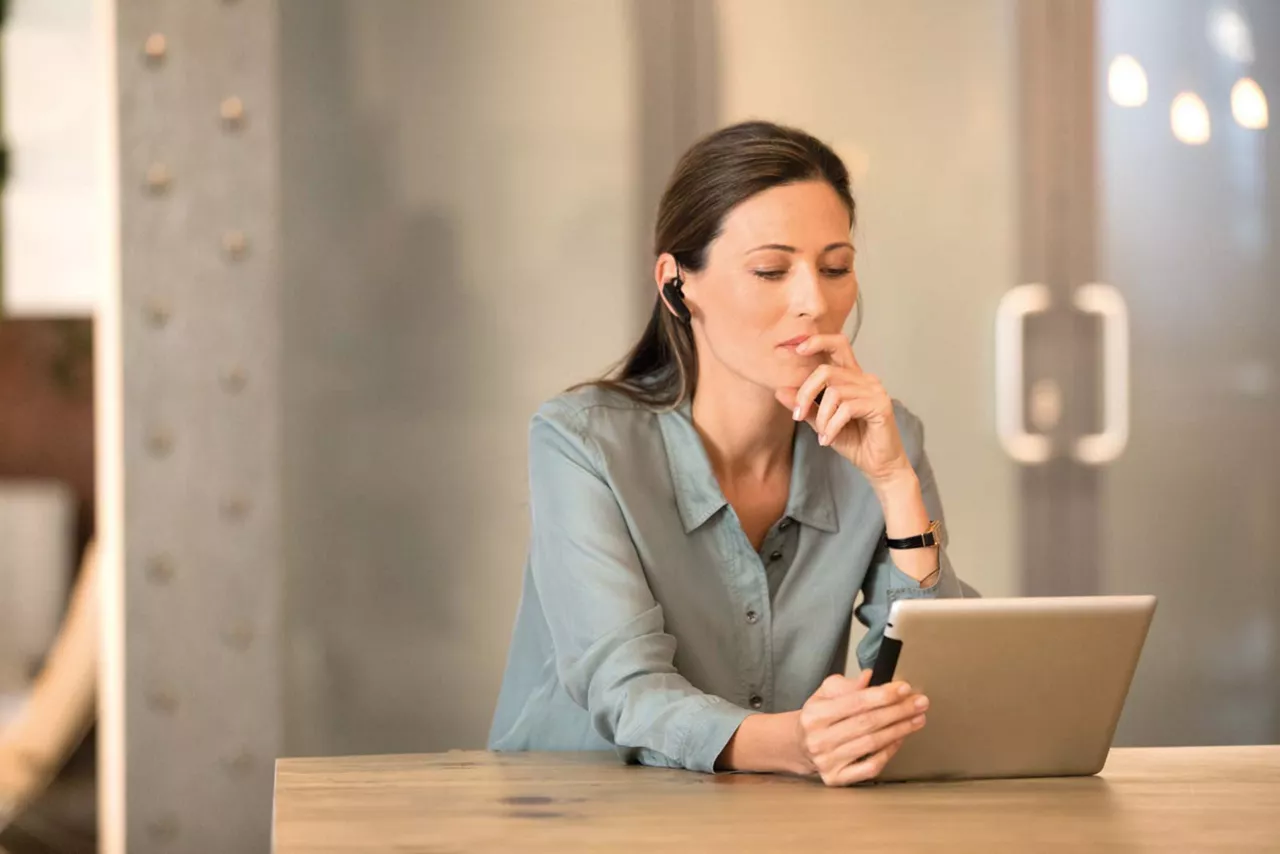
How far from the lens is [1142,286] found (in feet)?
11.1

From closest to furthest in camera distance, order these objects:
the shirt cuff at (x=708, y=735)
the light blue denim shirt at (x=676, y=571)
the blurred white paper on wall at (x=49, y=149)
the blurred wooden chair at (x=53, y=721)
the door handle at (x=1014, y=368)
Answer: the shirt cuff at (x=708, y=735) < the light blue denim shirt at (x=676, y=571) < the blurred wooden chair at (x=53, y=721) < the door handle at (x=1014, y=368) < the blurred white paper on wall at (x=49, y=149)

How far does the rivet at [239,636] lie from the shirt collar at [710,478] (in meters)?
1.25

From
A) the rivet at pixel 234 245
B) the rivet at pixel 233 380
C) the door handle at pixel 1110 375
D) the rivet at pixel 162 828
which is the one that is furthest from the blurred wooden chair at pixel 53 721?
the door handle at pixel 1110 375

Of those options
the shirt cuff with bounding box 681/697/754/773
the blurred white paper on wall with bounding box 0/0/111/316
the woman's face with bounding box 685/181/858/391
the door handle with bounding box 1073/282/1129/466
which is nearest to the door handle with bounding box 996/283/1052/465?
the door handle with bounding box 1073/282/1129/466

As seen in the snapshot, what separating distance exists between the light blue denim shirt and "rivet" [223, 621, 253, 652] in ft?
3.43

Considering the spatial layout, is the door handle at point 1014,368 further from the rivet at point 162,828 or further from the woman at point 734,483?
the rivet at point 162,828

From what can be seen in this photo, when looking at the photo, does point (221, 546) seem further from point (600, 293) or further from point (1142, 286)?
point (1142, 286)

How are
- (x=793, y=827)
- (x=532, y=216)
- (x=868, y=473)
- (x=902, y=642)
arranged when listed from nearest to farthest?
(x=793, y=827)
(x=902, y=642)
(x=868, y=473)
(x=532, y=216)

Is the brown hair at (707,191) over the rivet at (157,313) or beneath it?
over

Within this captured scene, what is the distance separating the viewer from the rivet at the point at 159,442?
110 inches

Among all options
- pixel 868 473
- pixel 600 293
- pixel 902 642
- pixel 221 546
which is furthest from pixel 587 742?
pixel 600 293

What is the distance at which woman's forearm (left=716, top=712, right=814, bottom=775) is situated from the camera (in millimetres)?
1467

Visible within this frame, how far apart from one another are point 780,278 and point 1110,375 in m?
1.76

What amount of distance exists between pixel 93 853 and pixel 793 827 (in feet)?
8.24
